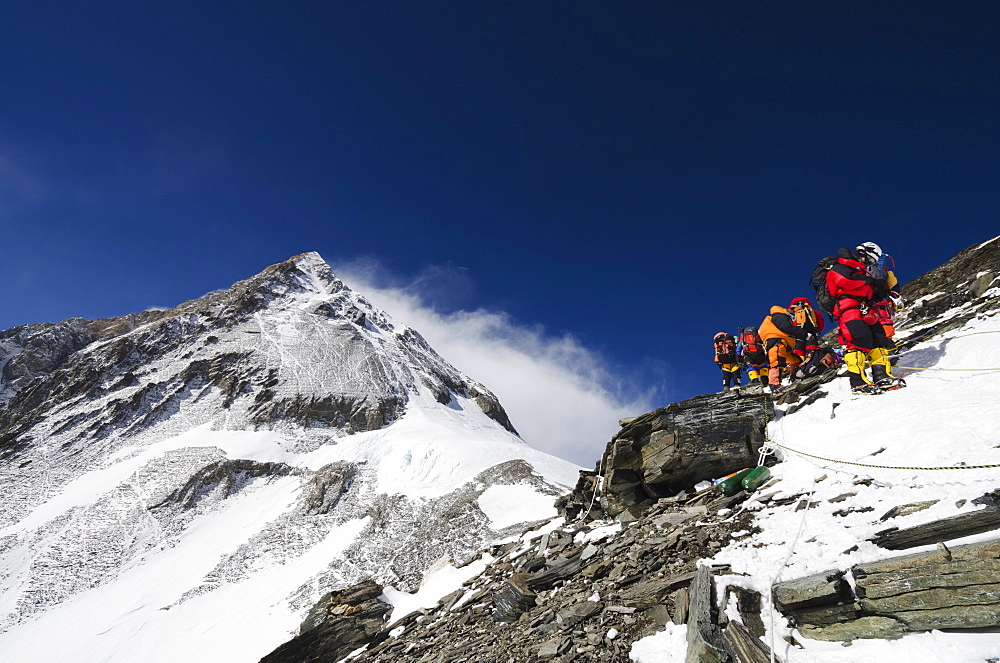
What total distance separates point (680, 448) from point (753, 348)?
7.17 metres

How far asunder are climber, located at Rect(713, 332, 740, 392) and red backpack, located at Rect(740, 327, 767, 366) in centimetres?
119

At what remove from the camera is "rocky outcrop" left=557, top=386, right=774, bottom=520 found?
30.9 feet

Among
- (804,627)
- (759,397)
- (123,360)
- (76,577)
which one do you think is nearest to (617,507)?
(759,397)

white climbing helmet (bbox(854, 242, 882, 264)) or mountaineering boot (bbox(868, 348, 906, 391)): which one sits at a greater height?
white climbing helmet (bbox(854, 242, 882, 264))

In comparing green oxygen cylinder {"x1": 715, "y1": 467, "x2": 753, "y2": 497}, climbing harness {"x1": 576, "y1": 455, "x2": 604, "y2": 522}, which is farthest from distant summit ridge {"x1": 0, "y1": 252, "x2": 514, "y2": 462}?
green oxygen cylinder {"x1": 715, "y1": 467, "x2": 753, "y2": 497}

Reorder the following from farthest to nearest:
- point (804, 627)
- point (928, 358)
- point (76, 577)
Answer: point (76, 577) < point (928, 358) < point (804, 627)

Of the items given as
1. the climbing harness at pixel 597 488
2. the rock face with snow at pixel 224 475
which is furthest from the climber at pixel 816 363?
the rock face with snow at pixel 224 475

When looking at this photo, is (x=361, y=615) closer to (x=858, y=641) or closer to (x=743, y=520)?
(x=743, y=520)

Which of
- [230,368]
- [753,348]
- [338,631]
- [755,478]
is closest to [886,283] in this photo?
[753,348]

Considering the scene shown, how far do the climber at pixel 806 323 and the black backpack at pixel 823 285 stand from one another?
2.63 m

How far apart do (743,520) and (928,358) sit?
6889mm

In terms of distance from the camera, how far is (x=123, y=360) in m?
66.2

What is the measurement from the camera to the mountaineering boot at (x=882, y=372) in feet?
29.5

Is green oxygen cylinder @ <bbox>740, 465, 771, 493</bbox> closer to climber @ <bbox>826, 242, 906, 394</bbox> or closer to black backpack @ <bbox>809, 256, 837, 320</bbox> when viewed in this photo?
climber @ <bbox>826, 242, 906, 394</bbox>
